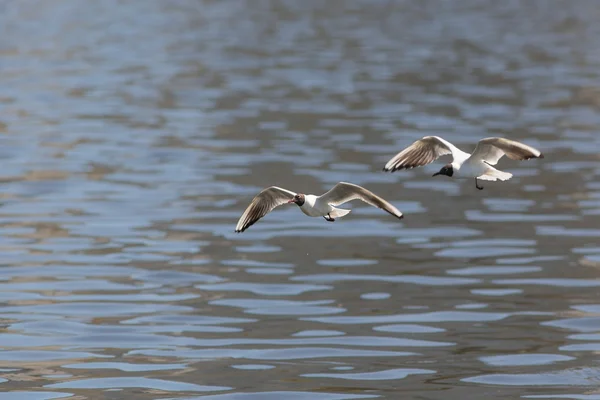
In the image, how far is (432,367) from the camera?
50.6ft

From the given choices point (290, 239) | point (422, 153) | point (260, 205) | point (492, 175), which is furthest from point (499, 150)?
point (290, 239)

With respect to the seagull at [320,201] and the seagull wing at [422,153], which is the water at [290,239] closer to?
the seagull at [320,201]

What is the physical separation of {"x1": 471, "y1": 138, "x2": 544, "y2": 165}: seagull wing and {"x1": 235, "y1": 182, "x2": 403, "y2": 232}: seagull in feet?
4.51

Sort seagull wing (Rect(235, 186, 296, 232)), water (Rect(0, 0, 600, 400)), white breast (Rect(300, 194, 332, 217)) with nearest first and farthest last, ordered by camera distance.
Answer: white breast (Rect(300, 194, 332, 217))
seagull wing (Rect(235, 186, 296, 232))
water (Rect(0, 0, 600, 400))

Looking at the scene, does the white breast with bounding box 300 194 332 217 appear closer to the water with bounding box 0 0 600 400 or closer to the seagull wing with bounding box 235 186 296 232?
the seagull wing with bounding box 235 186 296 232

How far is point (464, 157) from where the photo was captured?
14664 millimetres

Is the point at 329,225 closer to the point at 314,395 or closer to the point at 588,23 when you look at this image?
the point at 314,395

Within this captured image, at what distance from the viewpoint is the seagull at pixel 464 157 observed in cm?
1416

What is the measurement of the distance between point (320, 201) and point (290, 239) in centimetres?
839

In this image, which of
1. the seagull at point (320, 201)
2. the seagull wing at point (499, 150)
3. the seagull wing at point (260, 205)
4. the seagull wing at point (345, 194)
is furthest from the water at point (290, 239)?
the seagull wing at point (499, 150)

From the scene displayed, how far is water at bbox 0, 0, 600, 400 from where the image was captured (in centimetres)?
1549

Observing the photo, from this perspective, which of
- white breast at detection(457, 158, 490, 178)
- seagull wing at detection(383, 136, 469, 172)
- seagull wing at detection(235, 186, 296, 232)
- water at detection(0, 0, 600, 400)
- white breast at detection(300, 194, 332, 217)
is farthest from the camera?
water at detection(0, 0, 600, 400)

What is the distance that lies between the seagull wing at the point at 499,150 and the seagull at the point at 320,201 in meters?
1.37

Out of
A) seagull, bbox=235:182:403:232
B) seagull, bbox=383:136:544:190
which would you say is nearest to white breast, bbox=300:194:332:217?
seagull, bbox=235:182:403:232
